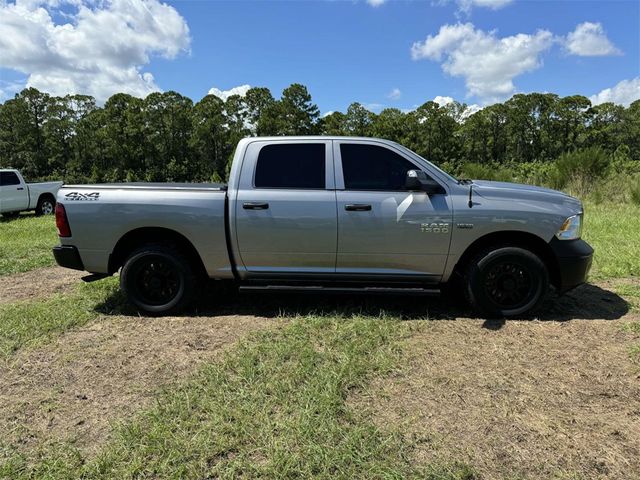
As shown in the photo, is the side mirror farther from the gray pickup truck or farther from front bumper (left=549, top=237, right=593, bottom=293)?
front bumper (left=549, top=237, right=593, bottom=293)

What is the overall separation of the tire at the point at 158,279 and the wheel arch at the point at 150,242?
76 millimetres

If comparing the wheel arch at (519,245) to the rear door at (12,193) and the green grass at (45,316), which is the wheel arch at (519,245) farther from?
the rear door at (12,193)

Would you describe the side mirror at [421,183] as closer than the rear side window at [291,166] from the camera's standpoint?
Yes

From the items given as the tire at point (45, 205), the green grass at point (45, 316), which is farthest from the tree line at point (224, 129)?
the green grass at point (45, 316)

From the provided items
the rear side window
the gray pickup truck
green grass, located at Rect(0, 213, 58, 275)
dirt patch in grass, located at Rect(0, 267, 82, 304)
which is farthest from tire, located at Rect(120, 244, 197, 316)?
green grass, located at Rect(0, 213, 58, 275)

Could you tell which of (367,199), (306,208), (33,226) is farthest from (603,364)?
(33,226)

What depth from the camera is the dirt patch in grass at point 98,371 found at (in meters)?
2.88

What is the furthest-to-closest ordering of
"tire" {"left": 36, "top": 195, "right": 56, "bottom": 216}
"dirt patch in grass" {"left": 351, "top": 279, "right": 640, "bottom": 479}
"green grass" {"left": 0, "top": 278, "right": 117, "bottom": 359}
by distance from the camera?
"tire" {"left": 36, "top": 195, "right": 56, "bottom": 216} → "green grass" {"left": 0, "top": 278, "right": 117, "bottom": 359} → "dirt patch in grass" {"left": 351, "top": 279, "right": 640, "bottom": 479}

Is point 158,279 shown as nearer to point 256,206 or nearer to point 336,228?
point 256,206

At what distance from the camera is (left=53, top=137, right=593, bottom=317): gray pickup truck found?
14.5ft

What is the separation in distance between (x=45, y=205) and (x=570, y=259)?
16.5 metres

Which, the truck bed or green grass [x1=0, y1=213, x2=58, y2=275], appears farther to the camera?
green grass [x1=0, y1=213, x2=58, y2=275]

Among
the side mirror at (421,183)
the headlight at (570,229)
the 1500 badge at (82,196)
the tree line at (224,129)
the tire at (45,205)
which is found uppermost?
the tree line at (224,129)

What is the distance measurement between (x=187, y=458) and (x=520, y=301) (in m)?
3.48
